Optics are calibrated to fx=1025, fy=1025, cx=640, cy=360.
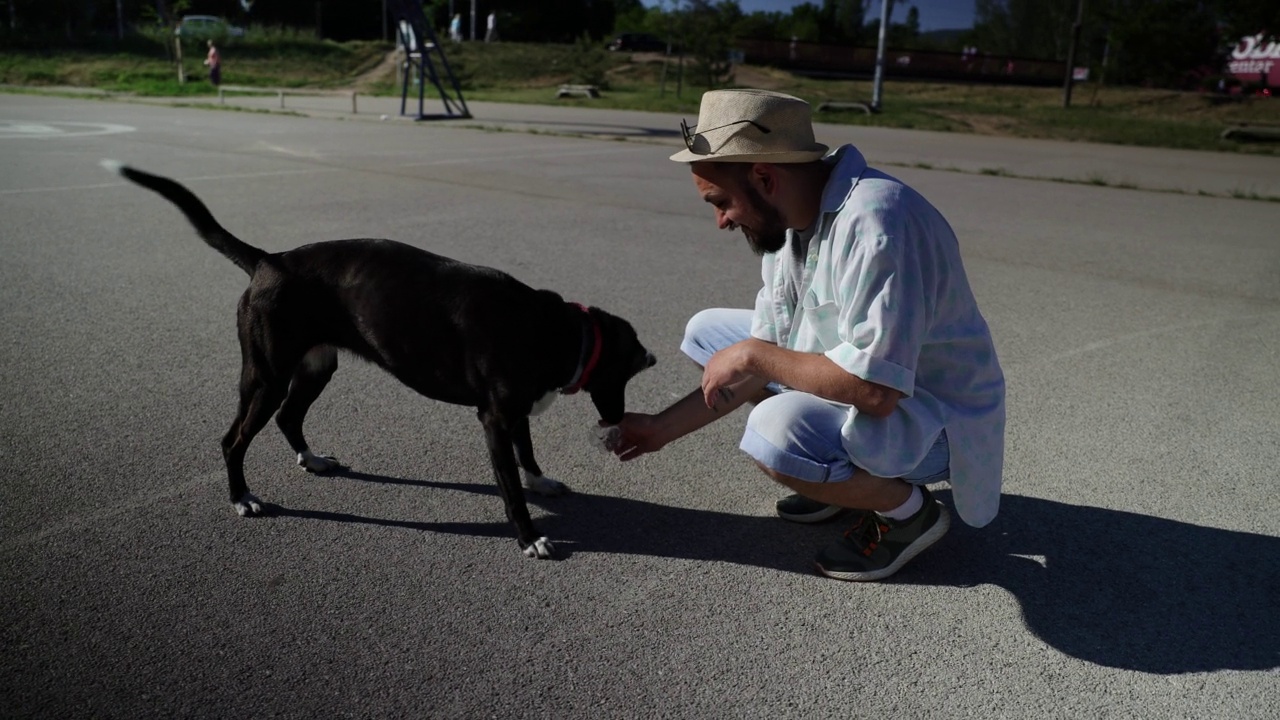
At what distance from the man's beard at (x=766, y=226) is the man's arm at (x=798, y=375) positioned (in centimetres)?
28

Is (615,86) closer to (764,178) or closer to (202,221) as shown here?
(202,221)

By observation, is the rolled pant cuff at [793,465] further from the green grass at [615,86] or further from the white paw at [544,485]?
the green grass at [615,86]

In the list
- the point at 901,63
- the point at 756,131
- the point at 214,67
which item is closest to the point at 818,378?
the point at 756,131

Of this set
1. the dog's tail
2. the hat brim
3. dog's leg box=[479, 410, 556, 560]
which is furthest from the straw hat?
the dog's tail

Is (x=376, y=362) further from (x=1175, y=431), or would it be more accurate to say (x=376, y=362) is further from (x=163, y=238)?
(x=163, y=238)

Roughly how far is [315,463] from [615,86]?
3444 centimetres

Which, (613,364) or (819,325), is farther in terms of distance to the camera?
(613,364)

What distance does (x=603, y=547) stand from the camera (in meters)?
3.32

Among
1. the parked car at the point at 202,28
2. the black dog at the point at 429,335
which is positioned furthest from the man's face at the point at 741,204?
the parked car at the point at 202,28

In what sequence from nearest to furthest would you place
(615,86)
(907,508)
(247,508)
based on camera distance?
(907,508) → (247,508) → (615,86)

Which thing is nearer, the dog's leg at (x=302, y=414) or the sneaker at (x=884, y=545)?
the sneaker at (x=884, y=545)

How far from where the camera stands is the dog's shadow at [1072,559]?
9.27 ft

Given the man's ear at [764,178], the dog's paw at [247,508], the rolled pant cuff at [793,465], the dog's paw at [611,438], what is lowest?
the dog's paw at [247,508]

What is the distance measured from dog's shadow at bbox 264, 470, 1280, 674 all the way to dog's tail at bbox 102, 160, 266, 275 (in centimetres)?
86
